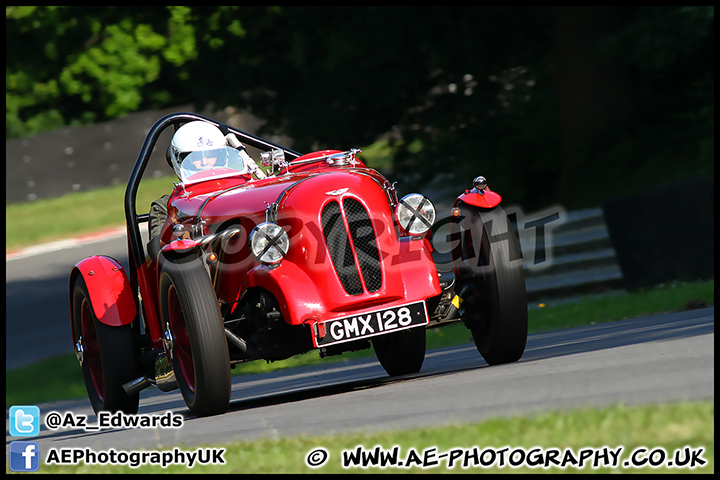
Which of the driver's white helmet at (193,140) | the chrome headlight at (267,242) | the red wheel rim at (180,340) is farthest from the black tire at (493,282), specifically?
the driver's white helmet at (193,140)

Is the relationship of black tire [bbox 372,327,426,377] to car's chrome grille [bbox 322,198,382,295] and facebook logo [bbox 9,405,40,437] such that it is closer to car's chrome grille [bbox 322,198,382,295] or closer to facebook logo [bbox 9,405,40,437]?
car's chrome grille [bbox 322,198,382,295]

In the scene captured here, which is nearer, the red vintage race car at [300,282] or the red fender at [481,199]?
the red vintage race car at [300,282]

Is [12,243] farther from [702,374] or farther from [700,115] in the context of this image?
[702,374]

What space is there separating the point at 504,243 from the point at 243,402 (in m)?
2.36

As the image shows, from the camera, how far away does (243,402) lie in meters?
7.87

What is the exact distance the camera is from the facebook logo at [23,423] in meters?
7.39

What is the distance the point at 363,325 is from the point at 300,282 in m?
0.46

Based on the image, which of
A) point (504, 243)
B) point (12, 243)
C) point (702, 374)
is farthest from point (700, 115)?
point (12, 243)

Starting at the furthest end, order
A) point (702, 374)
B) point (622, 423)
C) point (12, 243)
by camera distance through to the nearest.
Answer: point (12, 243), point (702, 374), point (622, 423)

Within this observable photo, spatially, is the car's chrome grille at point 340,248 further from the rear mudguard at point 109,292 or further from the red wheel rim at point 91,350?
the red wheel rim at point 91,350

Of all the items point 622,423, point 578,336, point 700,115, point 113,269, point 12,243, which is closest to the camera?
point 622,423

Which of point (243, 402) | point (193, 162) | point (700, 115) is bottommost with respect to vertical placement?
point (243, 402)

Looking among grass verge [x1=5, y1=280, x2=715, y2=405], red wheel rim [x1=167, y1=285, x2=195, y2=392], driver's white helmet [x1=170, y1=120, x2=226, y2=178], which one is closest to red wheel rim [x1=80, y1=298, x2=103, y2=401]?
driver's white helmet [x1=170, y1=120, x2=226, y2=178]

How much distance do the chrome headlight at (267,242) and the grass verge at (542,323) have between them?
4.68m
